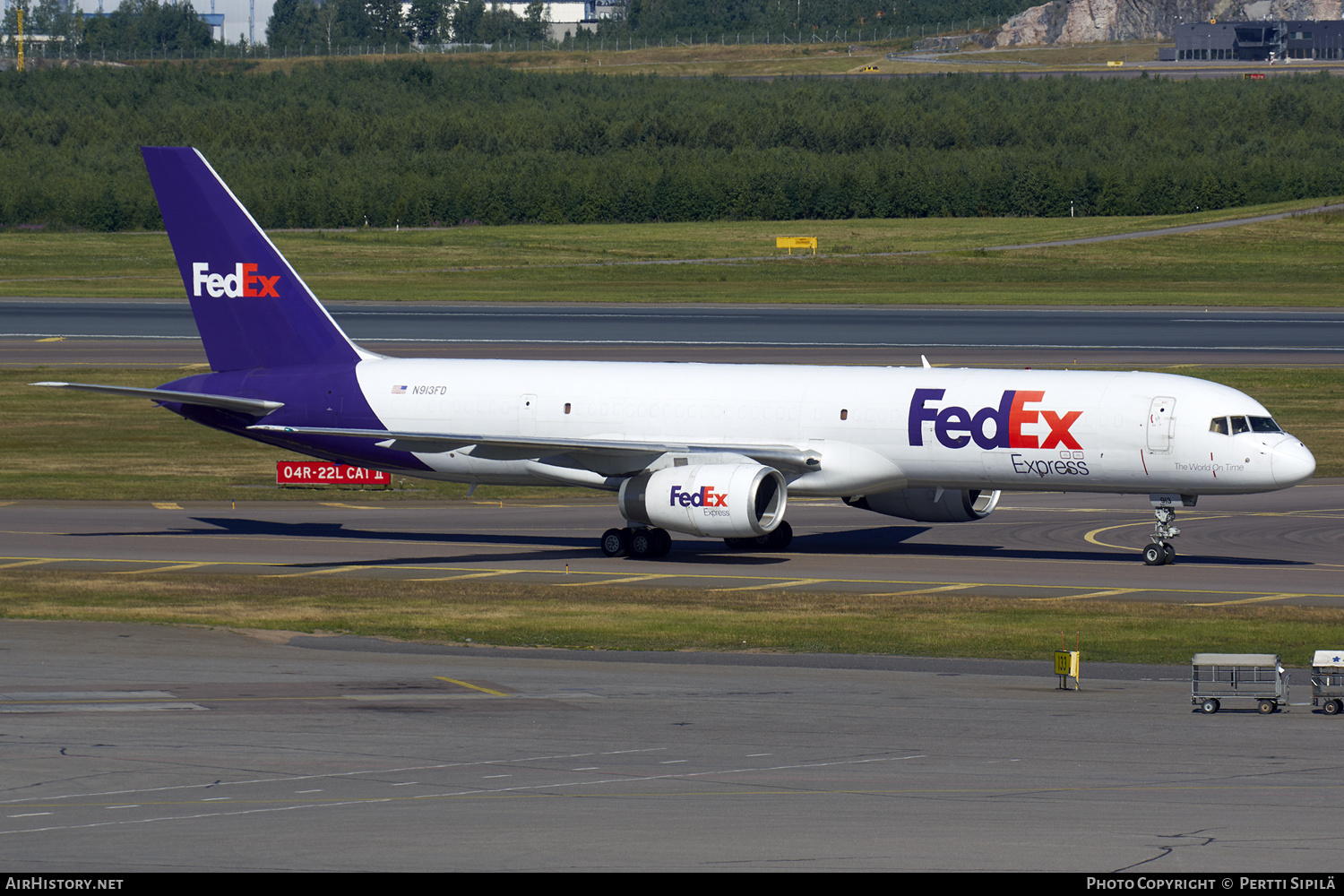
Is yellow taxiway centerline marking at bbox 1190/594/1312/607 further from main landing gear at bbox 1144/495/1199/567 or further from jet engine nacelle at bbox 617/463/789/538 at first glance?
jet engine nacelle at bbox 617/463/789/538

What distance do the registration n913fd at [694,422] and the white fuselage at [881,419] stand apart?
5 cm

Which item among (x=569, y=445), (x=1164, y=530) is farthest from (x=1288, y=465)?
(x=569, y=445)

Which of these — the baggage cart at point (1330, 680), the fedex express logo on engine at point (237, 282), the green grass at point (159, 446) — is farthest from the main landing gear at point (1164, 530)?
the fedex express logo on engine at point (237, 282)

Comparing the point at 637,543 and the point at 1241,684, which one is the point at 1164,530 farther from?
the point at 1241,684

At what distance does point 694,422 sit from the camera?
45.5m

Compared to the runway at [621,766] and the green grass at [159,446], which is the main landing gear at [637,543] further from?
the runway at [621,766]

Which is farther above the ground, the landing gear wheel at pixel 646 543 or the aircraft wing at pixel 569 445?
the aircraft wing at pixel 569 445

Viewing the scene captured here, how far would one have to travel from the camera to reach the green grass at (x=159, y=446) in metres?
56.4

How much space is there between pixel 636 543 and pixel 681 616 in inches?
341

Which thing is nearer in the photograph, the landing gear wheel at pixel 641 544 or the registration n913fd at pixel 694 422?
the registration n913fd at pixel 694 422

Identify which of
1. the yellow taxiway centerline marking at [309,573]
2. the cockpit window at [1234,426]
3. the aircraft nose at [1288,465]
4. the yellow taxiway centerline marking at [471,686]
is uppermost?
the cockpit window at [1234,426]

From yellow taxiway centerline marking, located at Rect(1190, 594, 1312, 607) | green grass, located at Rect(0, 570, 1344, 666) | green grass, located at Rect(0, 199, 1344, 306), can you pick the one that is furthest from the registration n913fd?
green grass, located at Rect(0, 199, 1344, 306)

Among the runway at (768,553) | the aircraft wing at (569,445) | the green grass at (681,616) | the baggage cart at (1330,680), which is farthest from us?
the aircraft wing at (569,445)
